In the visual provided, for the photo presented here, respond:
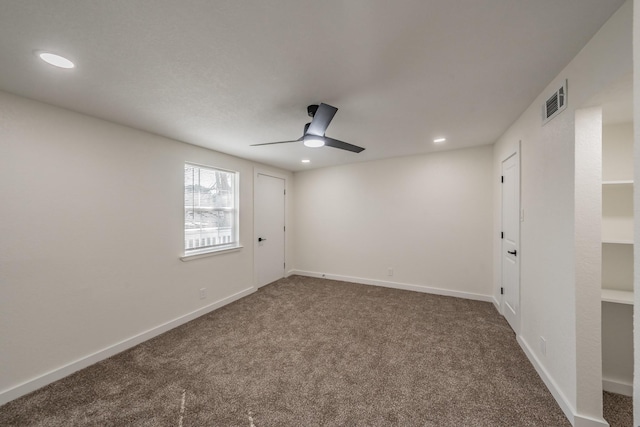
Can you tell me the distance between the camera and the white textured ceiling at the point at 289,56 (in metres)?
1.14

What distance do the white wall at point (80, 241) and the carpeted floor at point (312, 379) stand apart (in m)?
0.27

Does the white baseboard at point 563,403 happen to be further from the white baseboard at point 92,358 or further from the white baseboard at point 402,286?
the white baseboard at point 92,358

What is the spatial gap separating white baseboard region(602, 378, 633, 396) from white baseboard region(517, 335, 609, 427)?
40cm

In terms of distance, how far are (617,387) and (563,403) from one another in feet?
1.93

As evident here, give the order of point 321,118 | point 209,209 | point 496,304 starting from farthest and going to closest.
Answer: point 209,209, point 496,304, point 321,118

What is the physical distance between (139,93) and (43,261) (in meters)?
1.67

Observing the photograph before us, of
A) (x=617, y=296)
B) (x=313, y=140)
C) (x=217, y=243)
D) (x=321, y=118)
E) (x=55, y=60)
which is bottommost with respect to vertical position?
(x=617, y=296)

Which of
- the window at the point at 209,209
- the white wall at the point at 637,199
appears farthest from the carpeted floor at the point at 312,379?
the white wall at the point at 637,199

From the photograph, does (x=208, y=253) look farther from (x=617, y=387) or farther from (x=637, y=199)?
(x=617, y=387)

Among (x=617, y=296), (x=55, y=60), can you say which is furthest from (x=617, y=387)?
(x=55, y=60)

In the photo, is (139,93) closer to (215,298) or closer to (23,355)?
(23,355)

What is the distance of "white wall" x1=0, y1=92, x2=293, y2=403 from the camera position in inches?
74.2

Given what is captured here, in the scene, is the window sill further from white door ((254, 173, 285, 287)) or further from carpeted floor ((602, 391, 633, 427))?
carpeted floor ((602, 391, 633, 427))

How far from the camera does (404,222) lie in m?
4.23
